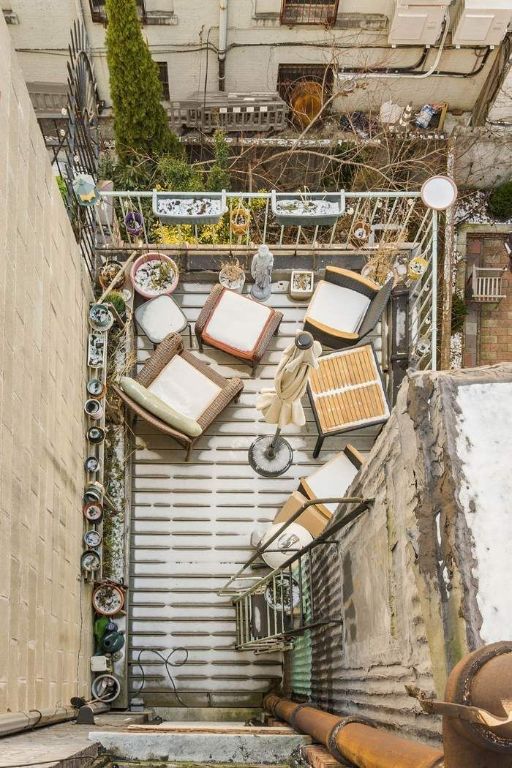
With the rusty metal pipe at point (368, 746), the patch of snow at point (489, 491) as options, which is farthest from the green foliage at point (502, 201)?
the patch of snow at point (489, 491)

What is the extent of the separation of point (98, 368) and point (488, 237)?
9136 mm

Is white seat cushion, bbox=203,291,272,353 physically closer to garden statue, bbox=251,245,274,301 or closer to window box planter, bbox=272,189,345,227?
garden statue, bbox=251,245,274,301

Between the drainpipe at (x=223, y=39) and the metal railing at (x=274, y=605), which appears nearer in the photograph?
the metal railing at (x=274, y=605)

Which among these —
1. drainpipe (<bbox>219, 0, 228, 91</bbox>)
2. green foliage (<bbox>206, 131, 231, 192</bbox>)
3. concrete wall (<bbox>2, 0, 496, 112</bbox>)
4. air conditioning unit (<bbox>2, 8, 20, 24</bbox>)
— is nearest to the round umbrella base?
green foliage (<bbox>206, 131, 231, 192</bbox>)

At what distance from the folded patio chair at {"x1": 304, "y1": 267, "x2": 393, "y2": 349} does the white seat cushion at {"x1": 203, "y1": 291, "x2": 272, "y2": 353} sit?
0.60 metres

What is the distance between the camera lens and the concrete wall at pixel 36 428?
4.84 m

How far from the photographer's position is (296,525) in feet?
24.3

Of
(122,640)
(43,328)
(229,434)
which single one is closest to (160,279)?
(229,434)

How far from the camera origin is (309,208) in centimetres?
851

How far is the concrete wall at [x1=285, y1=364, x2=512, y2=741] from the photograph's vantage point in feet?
8.63

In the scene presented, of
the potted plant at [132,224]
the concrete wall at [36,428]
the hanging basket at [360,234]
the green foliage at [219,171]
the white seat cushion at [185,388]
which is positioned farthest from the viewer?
the green foliage at [219,171]

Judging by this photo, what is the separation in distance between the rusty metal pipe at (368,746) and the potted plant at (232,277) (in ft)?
18.7

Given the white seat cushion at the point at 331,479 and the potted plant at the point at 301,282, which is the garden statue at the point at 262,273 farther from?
the white seat cushion at the point at 331,479

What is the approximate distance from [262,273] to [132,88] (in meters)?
3.88
